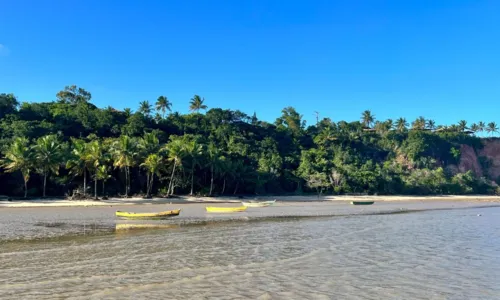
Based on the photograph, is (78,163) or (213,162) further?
(213,162)

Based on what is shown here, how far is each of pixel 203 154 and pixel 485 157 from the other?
84136 mm

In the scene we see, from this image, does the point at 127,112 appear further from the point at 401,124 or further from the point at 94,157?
the point at 401,124

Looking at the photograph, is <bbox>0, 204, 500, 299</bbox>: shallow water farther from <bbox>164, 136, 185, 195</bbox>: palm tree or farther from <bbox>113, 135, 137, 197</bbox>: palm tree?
<bbox>164, 136, 185, 195</bbox>: palm tree

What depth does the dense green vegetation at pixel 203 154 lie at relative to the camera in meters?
45.4

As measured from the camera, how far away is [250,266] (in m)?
12.9

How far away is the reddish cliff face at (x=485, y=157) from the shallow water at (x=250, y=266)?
277 ft

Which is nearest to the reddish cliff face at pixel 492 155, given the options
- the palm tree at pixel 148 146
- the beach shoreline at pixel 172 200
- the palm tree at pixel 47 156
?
the beach shoreline at pixel 172 200

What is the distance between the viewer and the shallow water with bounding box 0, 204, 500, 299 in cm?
983

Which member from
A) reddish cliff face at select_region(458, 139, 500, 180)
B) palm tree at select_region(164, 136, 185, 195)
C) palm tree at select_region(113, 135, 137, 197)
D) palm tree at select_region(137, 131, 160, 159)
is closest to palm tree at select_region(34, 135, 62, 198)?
palm tree at select_region(113, 135, 137, 197)

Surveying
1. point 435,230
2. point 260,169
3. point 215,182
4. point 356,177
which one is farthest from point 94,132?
point 435,230

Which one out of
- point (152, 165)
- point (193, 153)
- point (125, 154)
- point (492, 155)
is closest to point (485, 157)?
point (492, 155)

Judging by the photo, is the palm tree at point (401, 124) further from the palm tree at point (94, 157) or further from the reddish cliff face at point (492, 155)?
the palm tree at point (94, 157)

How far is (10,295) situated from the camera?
9.02 metres

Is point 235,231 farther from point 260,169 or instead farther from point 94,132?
point 94,132
